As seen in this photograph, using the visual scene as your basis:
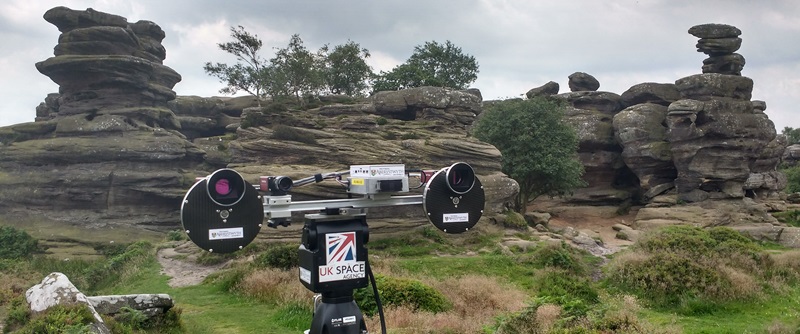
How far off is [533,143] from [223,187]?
27.0 m

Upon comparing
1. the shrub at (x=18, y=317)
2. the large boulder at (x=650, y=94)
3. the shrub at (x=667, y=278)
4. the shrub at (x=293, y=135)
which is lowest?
the shrub at (x=667, y=278)

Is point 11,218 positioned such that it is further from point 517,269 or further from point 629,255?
point 629,255

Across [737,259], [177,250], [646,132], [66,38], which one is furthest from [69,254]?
[646,132]

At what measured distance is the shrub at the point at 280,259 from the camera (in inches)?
618

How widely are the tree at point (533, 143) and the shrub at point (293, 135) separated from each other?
1012cm

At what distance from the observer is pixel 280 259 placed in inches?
622

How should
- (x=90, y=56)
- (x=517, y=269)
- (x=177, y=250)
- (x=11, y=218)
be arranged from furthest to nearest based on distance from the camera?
1. (x=90, y=56)
2. (x=11, y=218)
3. (x=177, y=250)
4. (x=517, y=269)

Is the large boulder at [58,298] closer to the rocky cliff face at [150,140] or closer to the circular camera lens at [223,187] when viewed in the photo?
the circular camera lens at [223,187]

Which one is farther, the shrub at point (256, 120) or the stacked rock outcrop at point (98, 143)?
the stacked rock outcrop at point (98, 143)

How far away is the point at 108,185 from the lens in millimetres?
32656

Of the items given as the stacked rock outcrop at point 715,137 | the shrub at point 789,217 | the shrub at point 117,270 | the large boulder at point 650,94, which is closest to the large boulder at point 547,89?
the large boulder at point 650,94

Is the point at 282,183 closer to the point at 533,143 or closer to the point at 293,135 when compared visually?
the point at 293,135

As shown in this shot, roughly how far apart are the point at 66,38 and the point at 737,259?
37.5 m

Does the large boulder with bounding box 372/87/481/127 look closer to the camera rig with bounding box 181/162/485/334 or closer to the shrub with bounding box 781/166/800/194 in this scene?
the camera rig with bounding box 181/162/485/334
